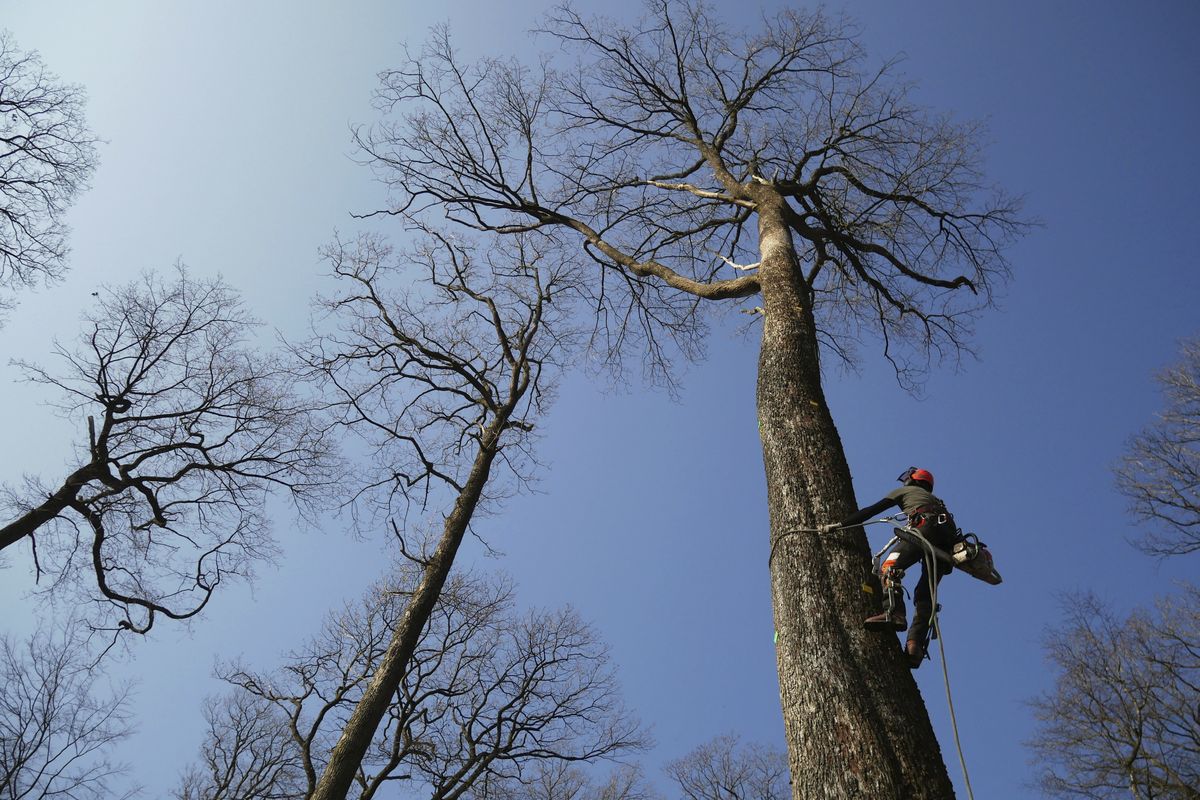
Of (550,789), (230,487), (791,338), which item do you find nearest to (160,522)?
(230,487)

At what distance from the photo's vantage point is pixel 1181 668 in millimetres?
12133

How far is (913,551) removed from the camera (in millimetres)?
3506

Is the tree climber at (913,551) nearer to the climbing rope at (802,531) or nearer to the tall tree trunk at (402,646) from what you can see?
the climbing rope at (802,531)

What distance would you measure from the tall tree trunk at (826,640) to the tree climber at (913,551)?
0.10 metres

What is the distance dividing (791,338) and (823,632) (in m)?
2.38

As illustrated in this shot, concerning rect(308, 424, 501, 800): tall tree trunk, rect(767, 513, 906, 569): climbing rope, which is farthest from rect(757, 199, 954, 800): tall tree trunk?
rect(308, 424, 501, 800): tall tree trunk

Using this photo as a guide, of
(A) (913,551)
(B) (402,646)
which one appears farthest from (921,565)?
(B) (402,646)

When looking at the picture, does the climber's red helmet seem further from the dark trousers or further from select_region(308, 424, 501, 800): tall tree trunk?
select_region(308, 424, 501, 800): tall tree trunk

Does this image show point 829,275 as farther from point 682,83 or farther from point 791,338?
point 791,338

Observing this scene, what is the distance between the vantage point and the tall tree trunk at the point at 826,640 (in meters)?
2.60

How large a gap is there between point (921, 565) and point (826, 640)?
3.16 feet

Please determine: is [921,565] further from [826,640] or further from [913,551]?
[826,640]

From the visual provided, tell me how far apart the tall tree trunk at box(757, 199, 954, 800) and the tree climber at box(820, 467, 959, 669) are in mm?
96

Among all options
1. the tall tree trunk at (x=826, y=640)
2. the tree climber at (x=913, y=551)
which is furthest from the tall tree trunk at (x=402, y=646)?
the tree climber at (x=913, y=551)
